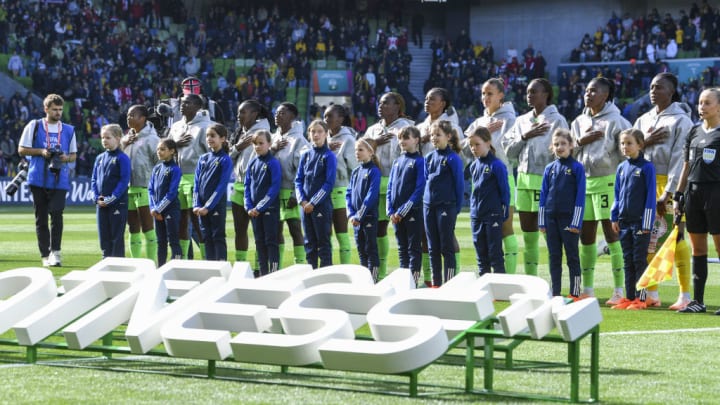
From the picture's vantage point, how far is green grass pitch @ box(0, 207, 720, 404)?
584cm

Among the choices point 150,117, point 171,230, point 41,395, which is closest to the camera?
point 41,395

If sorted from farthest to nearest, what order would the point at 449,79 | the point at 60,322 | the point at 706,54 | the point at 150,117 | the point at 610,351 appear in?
the point at 449,79 → the point at 706,54 → the point at 150,117 → the point at 610,351 → the point at 60,322

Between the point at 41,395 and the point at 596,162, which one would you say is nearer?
the point at 41,395

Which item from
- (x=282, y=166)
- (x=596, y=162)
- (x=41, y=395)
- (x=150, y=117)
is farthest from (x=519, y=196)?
(x=41, y=395)

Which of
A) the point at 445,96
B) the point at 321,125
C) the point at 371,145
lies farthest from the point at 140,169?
the point at 445,96

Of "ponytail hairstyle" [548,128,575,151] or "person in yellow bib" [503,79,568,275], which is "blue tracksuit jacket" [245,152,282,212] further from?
"ponytail hairstyle" [548,128,575,151]

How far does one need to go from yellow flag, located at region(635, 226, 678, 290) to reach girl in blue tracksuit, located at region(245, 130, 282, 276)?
12.6ft

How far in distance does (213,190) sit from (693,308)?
4872 millimetres

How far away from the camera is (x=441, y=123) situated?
11.0 m

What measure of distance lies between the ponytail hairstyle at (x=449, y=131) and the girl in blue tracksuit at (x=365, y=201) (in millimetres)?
814

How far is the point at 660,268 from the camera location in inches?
381

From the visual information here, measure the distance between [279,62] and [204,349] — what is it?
35975 millimetres

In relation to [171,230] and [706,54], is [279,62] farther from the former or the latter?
[171,230]

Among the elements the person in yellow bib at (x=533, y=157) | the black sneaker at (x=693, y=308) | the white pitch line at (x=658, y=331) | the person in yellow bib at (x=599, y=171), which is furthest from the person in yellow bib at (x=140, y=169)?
the white pitch line at (x=658, y=331)
